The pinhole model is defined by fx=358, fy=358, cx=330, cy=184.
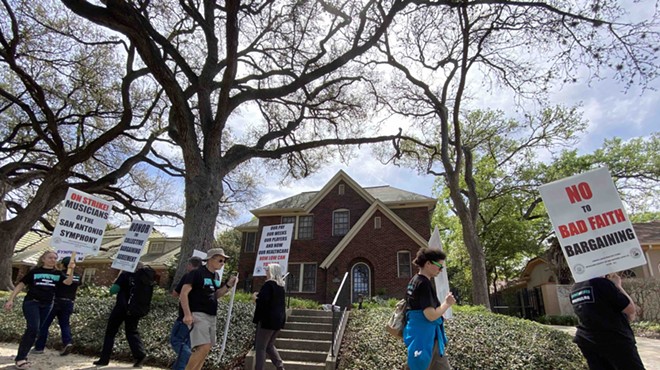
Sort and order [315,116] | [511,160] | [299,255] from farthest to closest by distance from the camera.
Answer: [511,160]
[299,255]
[315,116]

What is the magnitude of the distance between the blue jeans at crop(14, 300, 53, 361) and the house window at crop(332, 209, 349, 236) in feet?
53.5

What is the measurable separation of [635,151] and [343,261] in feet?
64.5

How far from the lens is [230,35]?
9.56 meters

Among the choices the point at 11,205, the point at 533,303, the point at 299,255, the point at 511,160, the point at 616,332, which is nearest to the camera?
the point at 616,332

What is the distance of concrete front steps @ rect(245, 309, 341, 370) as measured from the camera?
6531 mm

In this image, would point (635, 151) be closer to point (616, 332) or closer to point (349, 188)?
point (349, 188)

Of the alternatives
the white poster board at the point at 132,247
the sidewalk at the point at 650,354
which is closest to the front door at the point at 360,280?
the sidewalk at the point at 650,354

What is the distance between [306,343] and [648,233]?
2089 cm

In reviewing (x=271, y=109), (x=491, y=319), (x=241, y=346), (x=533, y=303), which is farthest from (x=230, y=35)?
(x=533, y=303)

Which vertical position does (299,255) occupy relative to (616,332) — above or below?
above

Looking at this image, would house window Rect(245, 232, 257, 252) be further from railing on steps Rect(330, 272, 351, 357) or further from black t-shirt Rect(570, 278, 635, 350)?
black t-shirt Rect(570, 278, 635, 350)

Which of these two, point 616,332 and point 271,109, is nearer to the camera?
point 616,332

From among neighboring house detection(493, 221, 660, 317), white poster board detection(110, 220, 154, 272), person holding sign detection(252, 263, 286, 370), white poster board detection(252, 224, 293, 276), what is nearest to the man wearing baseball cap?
person holding sign detection(252, 263, 286, 370)

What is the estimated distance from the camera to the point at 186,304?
4191 millimetres
